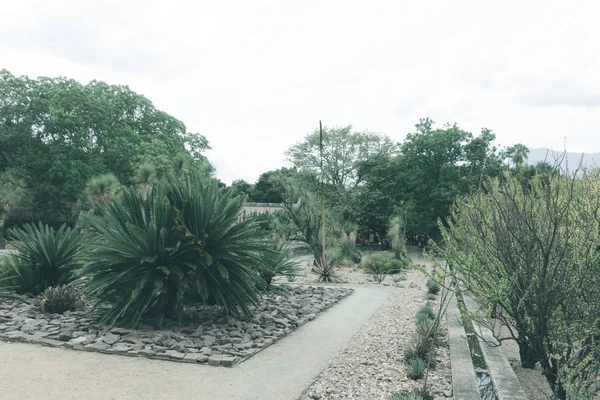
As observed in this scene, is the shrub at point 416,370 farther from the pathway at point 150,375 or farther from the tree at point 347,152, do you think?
the tree at point 347,152

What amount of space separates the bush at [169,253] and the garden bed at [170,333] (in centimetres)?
28

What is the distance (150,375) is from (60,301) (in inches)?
145

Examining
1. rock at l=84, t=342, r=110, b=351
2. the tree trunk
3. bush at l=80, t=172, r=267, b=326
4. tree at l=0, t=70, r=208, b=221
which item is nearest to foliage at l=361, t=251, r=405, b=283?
bush at l=80, t=172, r=267, b=326

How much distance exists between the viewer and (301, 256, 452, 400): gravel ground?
16.3 feet

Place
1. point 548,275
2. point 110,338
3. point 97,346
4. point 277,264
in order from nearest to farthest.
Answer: point 548,275 → point 97,346 → point 110,338 → point 277,264

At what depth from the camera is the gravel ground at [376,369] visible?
16.3 feet

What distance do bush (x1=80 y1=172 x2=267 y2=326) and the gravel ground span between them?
2043mm

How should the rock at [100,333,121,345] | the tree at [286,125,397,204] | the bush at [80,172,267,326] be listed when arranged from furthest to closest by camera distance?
the tree at [286,125,397,204], the bush at [80,172,267,326], the rock at [100,333,121,345]

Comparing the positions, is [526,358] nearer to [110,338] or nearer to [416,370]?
[416,370]

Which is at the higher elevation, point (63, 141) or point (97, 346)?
point (63, 141)

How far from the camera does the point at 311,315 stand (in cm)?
902

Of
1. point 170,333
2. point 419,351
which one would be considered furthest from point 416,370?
point 170,333

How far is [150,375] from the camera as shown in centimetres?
532

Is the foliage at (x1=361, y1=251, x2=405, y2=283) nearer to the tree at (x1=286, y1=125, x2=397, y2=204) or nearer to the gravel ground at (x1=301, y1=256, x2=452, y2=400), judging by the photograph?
the gravel ground at (x1=301, y1=256, x2=452, y2=400)
